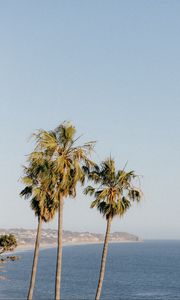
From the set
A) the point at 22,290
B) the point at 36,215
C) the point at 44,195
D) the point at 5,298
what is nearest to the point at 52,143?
the point at 44,195

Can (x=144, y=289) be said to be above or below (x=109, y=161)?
below

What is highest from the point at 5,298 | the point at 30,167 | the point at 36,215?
the point at 30,167

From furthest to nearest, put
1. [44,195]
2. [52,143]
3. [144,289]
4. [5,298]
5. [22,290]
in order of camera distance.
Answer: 1. [144,289]
2. [22,290]
3. [5,298]
4. [44,195]
5. [52,143]

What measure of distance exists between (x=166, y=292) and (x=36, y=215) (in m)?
Answer: 127

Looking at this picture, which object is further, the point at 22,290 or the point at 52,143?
the point at 22,290

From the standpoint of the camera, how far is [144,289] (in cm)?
16150

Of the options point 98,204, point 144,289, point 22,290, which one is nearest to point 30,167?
point 98,204

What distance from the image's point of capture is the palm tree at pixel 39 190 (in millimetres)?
33781

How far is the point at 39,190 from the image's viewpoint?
35.8 metres

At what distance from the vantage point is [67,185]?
33688mm

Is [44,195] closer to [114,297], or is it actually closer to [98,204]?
[98,204]

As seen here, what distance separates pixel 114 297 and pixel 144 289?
2526cm

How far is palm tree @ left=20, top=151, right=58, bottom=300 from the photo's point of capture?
3378 cm

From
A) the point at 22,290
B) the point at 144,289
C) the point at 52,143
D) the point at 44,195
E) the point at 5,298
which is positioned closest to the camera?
the point at 52,143
